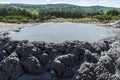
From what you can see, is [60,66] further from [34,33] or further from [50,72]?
[34,33]

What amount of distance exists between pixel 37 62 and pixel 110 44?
1.67 meters

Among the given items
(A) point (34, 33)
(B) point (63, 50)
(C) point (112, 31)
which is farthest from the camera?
(C) point (112, 31)

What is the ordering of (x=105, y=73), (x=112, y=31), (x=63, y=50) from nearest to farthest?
(x=105, y=73) < (x=63, y=50) < (x=112, y=31)

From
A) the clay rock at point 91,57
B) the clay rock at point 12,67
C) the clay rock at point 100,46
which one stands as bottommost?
the clay rock at point 12,67

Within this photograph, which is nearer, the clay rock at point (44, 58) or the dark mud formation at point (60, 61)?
the dark mud formation at point (60, 61)

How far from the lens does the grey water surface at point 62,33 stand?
21.4ft

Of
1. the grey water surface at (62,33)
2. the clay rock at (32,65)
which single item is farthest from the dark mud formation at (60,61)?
the grey water surface at (62,33)

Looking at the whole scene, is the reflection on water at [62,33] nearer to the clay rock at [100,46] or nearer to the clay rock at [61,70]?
the clay rock at [100,46]

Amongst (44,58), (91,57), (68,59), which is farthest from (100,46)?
(44,58)

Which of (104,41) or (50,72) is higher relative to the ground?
(104,41)

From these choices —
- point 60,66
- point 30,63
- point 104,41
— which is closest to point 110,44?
point 104,41

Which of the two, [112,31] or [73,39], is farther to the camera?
[112,31]

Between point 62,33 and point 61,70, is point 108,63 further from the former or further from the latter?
point 62,33

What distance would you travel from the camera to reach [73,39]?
6.41 m
